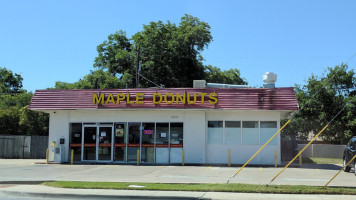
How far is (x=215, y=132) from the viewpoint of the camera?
68.5 feet


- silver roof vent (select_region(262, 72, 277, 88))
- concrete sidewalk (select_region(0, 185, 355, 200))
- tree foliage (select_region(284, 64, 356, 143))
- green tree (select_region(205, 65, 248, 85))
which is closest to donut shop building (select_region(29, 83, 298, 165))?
silver roof vent (select_region(262, 72, 277, 88))

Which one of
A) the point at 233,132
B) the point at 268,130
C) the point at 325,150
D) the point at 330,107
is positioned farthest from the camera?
the point at 330,107

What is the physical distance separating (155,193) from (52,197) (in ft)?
10.3

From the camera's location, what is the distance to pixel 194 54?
4112 centimetres

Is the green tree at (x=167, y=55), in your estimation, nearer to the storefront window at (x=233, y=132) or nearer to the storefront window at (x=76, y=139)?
the storefront window at (x=76, y=139)

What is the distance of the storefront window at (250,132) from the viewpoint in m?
20.5

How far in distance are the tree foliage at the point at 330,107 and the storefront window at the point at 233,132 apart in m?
14.9

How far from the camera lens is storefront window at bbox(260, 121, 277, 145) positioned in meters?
20.4

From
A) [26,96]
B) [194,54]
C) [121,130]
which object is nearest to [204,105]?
[121,130]

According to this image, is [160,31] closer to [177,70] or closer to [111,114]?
[177,70]

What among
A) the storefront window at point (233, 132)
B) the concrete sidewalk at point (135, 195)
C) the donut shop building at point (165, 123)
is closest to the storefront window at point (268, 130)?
the donut shop building at point (165, 123)

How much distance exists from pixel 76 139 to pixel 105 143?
6.44 ft

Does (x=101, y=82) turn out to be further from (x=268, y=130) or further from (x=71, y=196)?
(x=71, y=196)

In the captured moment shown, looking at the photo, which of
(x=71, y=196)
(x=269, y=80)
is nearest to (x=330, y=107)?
(x=269, y=80)
